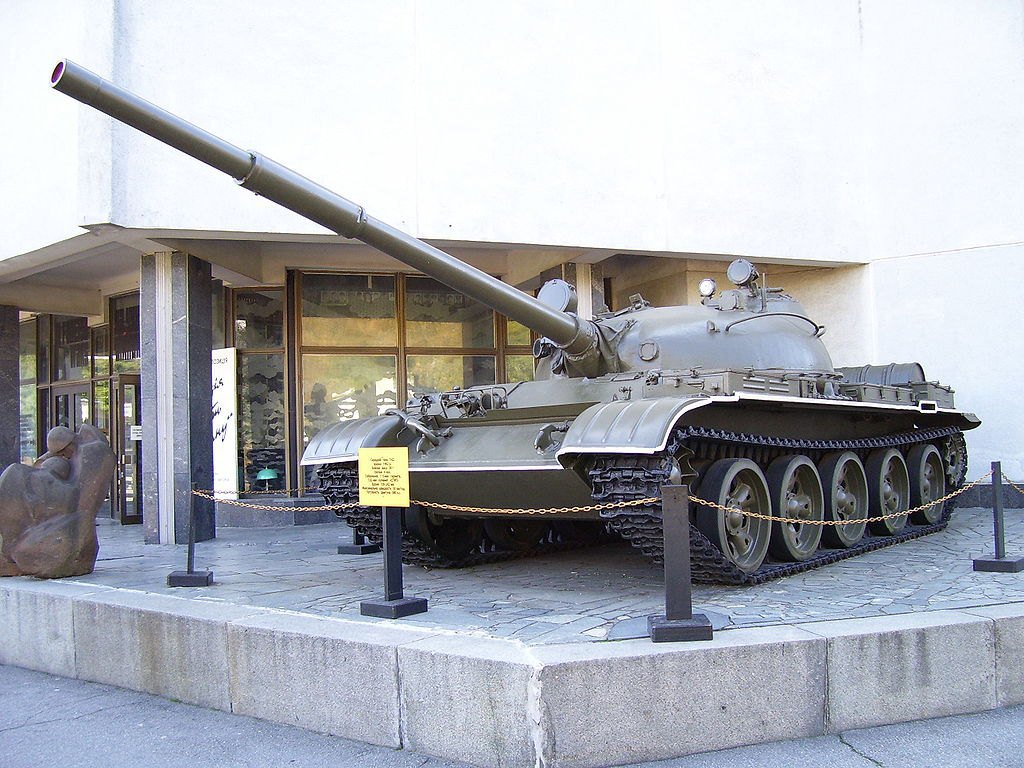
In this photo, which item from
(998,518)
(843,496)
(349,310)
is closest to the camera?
(998,518)

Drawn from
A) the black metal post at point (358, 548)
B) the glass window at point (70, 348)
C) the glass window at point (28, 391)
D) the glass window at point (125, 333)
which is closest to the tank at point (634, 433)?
the black metal post at point (358, 548)

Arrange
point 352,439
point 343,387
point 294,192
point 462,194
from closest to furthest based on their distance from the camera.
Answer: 1. point 294,192
2. point 352,439
3. point 462,194
4. point 343,387

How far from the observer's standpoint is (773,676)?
16.0ft

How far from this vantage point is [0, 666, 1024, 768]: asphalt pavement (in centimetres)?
458

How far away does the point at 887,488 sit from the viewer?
9.90m

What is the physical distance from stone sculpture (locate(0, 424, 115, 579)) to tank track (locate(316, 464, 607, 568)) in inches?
77.3

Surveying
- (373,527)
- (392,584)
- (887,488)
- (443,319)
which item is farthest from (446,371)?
(392,584)

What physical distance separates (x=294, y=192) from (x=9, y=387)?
12.1m

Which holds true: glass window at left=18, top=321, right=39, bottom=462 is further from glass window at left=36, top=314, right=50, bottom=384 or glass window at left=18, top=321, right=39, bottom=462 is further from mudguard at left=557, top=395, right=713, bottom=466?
mudguard at left=557, top=395, right=713, bottom=466

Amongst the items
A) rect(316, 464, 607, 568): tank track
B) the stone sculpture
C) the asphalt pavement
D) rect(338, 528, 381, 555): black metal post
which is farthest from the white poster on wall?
the asphalt pavement

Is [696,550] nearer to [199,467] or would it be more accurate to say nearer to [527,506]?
[527,506]

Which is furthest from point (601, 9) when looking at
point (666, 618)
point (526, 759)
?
point (526, 759)

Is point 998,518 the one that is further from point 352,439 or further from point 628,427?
point 352,439

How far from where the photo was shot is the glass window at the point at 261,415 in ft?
47.4
